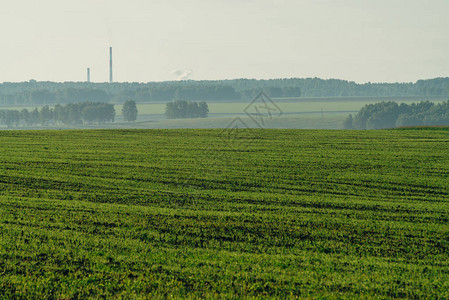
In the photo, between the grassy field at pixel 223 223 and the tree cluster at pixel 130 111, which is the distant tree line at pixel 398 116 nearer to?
the tree cluster at pixel 130 111

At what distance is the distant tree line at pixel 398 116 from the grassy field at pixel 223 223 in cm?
9600

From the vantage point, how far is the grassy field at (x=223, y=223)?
12039 mm

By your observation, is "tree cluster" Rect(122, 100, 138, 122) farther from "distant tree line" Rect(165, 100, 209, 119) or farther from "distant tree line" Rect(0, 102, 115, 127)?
"distant tree line" Rect(165, 100, 209, 119)

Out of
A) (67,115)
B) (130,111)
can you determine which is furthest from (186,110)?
(67,115)

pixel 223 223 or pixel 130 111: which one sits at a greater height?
pixel 130 111

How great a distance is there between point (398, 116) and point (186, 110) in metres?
58.0

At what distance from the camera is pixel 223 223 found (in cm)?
1734

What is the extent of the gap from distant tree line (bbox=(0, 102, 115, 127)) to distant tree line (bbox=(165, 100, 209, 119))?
56.2 ft

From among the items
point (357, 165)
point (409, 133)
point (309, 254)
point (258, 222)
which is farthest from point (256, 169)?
point (409, 133)

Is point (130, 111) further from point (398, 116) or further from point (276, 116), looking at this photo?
point (398, 116)

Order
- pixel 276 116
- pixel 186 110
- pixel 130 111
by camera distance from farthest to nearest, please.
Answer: pixel 130 111, pixel 186 110, pixel 276 116

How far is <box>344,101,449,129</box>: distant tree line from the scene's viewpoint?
125m

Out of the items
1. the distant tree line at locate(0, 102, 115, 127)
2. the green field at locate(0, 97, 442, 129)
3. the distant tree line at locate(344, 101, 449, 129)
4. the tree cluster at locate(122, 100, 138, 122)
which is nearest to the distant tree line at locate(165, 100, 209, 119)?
the green field at locate(0, 97, 442, 129)

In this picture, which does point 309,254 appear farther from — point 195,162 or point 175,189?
point 195,162
